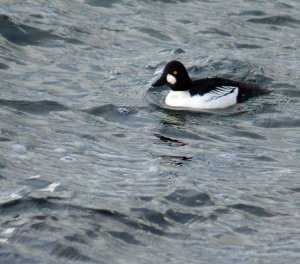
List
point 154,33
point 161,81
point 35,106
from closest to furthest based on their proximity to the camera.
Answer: point 35,106 < point 161,81 < point 154,33

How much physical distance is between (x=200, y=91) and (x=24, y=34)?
3785 mm

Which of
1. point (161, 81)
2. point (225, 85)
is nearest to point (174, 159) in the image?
point (161, 81)

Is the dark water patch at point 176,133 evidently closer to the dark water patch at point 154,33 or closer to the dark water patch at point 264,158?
the dark water patch at point 264,158

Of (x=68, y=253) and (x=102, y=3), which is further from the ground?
(x=102, y=3)

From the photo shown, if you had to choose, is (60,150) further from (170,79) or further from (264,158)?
(170,79)

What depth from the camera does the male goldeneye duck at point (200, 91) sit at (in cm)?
1480

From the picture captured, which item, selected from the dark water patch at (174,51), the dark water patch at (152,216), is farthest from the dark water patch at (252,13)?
the dark water patch at (152,216)

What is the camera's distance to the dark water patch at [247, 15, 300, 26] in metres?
18.8

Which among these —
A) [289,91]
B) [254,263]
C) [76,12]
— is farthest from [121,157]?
[76,12]

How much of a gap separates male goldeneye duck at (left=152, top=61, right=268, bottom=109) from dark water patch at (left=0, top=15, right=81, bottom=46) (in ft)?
8.31

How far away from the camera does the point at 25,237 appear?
9.12m

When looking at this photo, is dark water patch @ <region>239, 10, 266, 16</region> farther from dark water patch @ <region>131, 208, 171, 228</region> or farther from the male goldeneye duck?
dark water patch @ <region>131, 208, 171, 228</region>

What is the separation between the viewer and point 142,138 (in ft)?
41.6

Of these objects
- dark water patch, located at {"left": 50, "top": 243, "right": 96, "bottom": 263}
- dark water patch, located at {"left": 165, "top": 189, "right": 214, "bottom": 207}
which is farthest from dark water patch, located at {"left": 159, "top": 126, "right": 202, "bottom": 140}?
dark water patch, located at {"left": 50, "top": 243, "right": 96, "bottom": 263}
